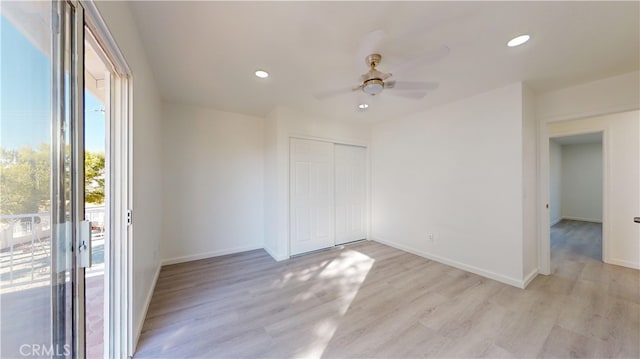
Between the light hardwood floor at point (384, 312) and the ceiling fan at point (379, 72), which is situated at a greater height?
the ceiling fan at point (379, 72)

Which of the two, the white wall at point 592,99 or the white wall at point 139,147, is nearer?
the white wall at point 139,147

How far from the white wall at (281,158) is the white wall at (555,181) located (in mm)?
6393

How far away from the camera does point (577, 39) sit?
179cm

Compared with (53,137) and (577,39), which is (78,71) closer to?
(53,137)

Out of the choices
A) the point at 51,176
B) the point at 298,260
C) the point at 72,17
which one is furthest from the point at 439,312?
the point at 72,17

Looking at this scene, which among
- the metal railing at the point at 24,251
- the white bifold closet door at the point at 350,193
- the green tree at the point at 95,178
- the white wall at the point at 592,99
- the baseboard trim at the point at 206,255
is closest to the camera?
the metal railing at the point at 24,251

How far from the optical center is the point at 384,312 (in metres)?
2.05

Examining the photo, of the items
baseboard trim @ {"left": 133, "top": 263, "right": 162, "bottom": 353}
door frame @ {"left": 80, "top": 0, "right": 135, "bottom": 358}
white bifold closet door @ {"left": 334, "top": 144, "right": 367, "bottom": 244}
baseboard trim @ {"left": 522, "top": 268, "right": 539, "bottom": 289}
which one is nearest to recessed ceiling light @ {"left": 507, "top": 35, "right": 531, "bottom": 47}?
baseboard trim @ {"left": 522, "top": 268, "right": 539, "bottom": 289}

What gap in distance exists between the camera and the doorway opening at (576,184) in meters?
5.50

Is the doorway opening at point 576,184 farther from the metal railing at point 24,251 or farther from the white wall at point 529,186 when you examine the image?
the metal railing at point 24,251

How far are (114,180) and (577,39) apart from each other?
3.68 meters

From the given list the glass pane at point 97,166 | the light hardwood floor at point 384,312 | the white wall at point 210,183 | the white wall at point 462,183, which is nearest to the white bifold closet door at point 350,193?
the white wall at point 462,183

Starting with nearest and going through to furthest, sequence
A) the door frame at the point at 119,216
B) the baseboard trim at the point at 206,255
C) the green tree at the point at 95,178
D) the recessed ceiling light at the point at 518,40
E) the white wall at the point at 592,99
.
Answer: the green tree at the point at 95,178
the door frame at the point at 119,216
the recessed ceiling light at the point at 518,40
the white wall at the point at 592,99
the baseboard trim at the point at 206,255

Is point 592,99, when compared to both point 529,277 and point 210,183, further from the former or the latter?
point 210,183
